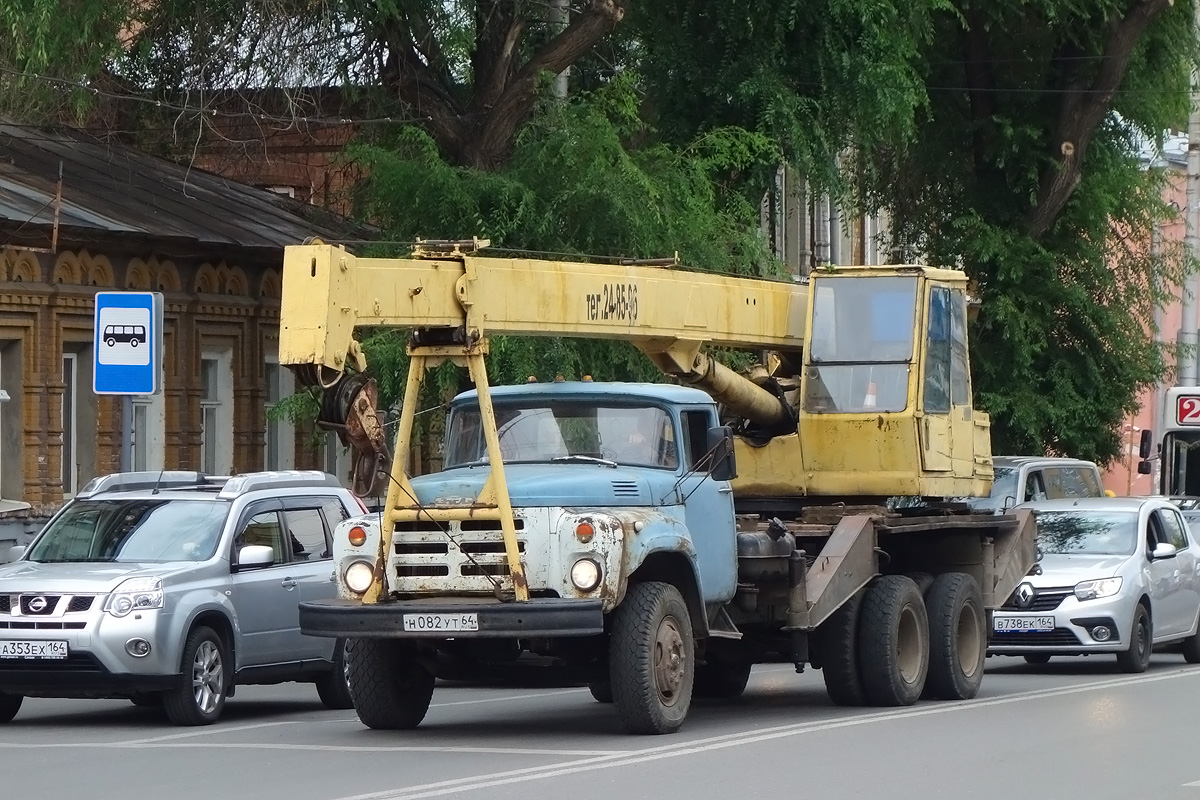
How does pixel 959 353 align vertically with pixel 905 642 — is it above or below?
above

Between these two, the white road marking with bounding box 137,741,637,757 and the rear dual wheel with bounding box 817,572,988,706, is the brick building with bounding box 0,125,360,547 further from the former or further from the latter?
the rear dual wheel with bounding box 817,572,988,706

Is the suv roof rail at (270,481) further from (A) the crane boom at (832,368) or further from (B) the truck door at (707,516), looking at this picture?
(B) the truck door at (707,516)

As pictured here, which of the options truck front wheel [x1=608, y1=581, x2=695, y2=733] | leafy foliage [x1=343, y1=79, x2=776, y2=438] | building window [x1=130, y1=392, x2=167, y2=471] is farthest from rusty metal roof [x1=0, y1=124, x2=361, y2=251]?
truck front wheel [x1=608, y1=581, x2=695, y2=733]

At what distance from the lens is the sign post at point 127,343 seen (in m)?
17.5

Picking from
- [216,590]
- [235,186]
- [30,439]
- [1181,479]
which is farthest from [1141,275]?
[216,590]

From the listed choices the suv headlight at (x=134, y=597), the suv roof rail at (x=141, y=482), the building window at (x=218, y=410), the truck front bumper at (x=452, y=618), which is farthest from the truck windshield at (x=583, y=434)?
the building window at (x=218, y=410)

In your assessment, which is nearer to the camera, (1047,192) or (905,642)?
(905,642)

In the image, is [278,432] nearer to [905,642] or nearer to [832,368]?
[832,368]

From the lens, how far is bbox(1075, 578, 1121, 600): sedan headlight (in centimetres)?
1858

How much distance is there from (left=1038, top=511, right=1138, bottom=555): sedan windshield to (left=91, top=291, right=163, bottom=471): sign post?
26.4 ft

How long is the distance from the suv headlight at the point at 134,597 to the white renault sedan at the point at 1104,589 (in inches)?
277

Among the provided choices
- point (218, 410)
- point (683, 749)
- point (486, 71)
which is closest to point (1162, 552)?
point (683, 749)

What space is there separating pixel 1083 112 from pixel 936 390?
663 inches

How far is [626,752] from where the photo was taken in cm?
1184
